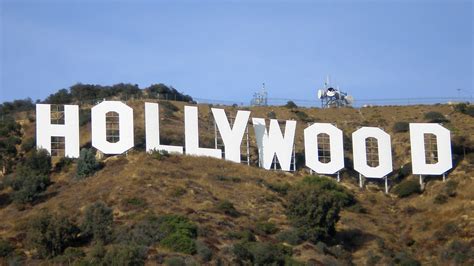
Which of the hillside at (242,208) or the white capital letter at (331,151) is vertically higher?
the white capital letter at (331,151)

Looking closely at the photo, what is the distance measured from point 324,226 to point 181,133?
75.6 ft

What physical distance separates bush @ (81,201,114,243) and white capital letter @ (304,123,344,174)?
19.7 meters

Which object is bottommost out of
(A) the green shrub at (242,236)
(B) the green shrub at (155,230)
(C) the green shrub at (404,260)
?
(C) the green shrub at (404,260)

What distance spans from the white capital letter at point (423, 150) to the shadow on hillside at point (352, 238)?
1086 centimetres

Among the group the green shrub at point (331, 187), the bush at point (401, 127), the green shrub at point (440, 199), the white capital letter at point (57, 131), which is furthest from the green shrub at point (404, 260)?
the bush at point (401, 127)

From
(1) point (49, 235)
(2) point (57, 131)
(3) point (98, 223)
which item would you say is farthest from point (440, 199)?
(1) point (49, 235)

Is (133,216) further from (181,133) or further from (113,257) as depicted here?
(181,133)

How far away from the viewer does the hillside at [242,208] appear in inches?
2410

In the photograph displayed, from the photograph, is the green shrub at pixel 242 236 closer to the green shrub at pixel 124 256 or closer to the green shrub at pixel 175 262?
the green shrub at pixel 175 262

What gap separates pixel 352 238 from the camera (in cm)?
6625

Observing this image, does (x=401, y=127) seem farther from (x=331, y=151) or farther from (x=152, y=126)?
(x=152, y=126)

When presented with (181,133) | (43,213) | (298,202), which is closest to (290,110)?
(181,133)

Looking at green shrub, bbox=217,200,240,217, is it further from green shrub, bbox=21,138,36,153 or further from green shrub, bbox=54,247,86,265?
green shrub, bbox=21,138,36,153

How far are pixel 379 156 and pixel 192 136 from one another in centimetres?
1378
